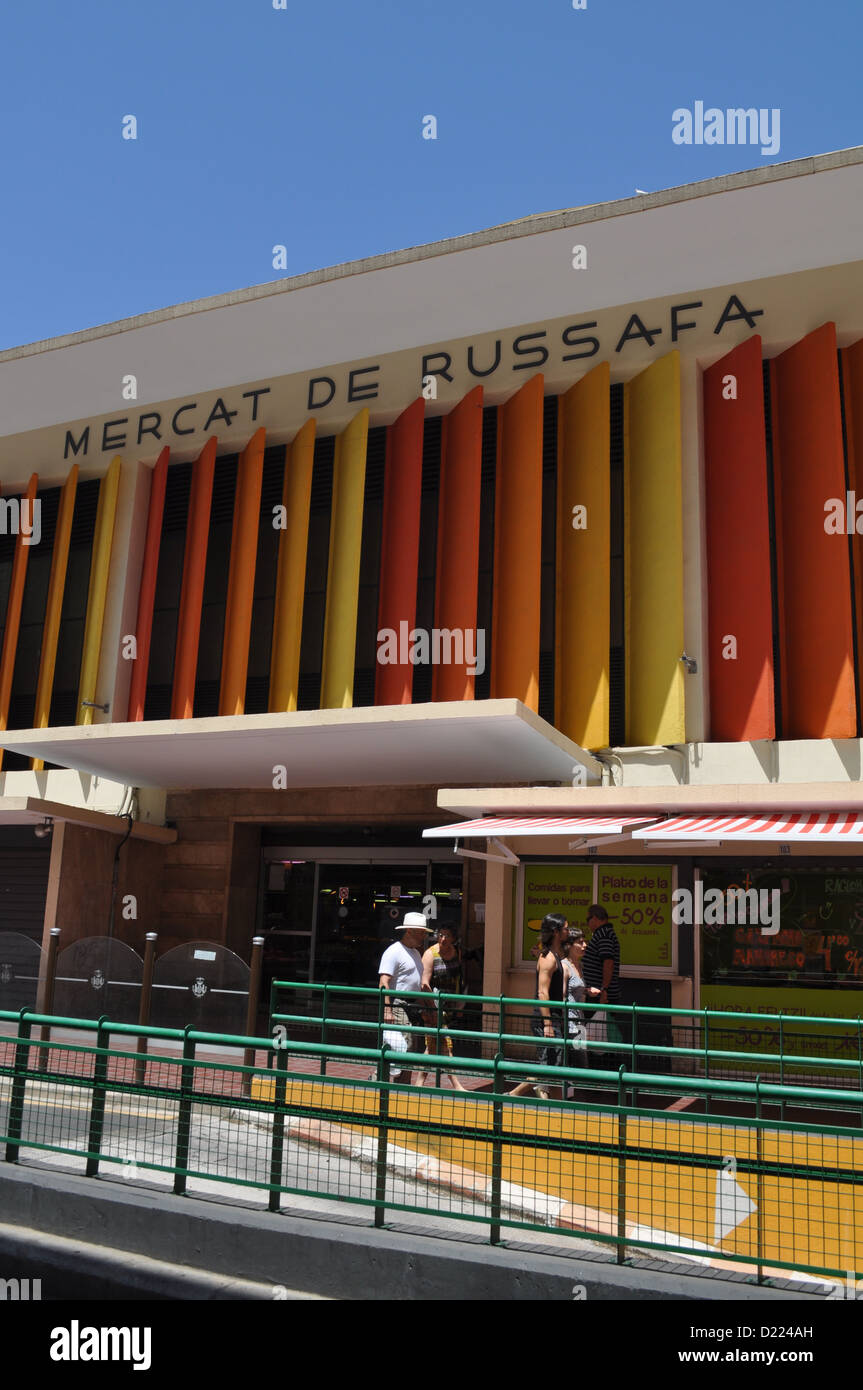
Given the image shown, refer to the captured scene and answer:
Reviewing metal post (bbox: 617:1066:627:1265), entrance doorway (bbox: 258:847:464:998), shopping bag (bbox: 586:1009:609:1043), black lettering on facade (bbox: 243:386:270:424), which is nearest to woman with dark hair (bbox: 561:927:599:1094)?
shopping bag (bbox: 586:1009:609:1043)

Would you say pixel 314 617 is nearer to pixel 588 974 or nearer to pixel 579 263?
pixel 579 263

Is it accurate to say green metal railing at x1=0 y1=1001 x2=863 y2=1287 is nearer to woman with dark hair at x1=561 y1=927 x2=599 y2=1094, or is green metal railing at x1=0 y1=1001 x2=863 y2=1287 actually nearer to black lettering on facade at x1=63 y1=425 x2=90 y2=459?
woman with dark hair at x1=561 y1=927 x2=599 y2=1094

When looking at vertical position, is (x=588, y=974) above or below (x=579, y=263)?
below

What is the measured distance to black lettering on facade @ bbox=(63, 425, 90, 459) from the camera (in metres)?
18.2

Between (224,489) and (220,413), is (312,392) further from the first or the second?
(224,489)

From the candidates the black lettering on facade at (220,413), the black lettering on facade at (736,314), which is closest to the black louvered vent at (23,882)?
the black lettering on facade at (220,413)

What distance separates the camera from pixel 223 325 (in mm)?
16141

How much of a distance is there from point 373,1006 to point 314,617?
6.22 meters

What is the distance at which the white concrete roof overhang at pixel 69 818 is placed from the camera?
46.2ft

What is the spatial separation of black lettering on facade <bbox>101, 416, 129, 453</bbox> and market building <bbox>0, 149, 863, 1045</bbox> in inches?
2.7

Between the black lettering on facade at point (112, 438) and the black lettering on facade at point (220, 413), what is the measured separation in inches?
67.2

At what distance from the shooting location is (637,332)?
1452 cm

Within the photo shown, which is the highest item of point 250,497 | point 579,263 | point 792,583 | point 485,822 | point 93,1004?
point 579,263
